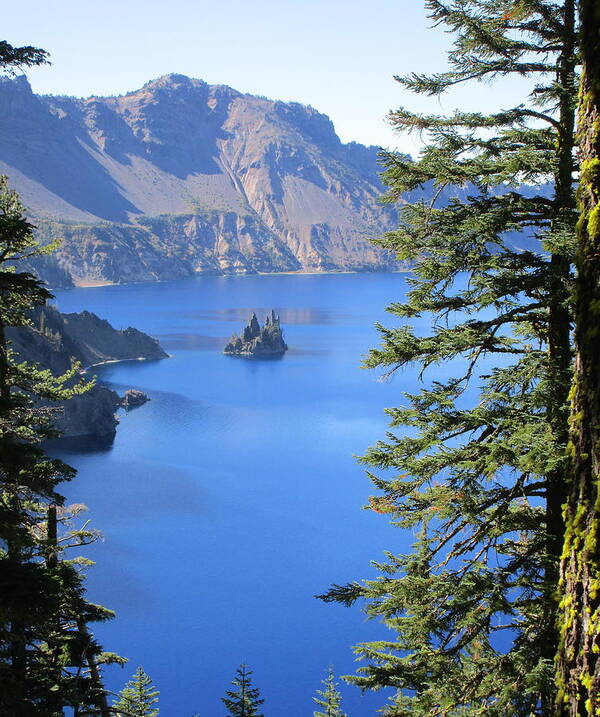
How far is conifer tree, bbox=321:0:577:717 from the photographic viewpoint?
29.1 feet

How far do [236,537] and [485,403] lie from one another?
55.2m

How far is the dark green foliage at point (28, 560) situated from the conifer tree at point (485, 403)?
4.50m

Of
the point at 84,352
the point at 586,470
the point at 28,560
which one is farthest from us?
the point at 84,352

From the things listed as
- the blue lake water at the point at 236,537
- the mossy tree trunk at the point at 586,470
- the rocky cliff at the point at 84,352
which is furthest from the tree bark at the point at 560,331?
the rocky cliff at the point at 84,352

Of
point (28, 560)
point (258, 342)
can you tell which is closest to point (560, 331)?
point (28, 560)

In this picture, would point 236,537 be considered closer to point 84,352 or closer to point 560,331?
point 560,331

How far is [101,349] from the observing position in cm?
15900

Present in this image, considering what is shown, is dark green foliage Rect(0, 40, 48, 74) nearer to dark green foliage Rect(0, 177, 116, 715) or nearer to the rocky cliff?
dark green foliage Rect(0, 177, 116, 715)

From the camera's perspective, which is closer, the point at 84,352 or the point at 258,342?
the point at 84,352

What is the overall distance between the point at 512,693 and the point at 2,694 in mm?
6698

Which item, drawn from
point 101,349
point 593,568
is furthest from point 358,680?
point 101,349

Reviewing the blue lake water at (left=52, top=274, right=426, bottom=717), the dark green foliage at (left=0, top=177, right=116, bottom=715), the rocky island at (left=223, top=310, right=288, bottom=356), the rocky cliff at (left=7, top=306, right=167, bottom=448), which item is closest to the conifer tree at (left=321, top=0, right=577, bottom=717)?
the blue lake water at (left=52, top=274, right=426, bottom=717)

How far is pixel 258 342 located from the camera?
167250mm

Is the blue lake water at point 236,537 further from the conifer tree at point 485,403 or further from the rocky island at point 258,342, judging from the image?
the rocky island at point 258,342
